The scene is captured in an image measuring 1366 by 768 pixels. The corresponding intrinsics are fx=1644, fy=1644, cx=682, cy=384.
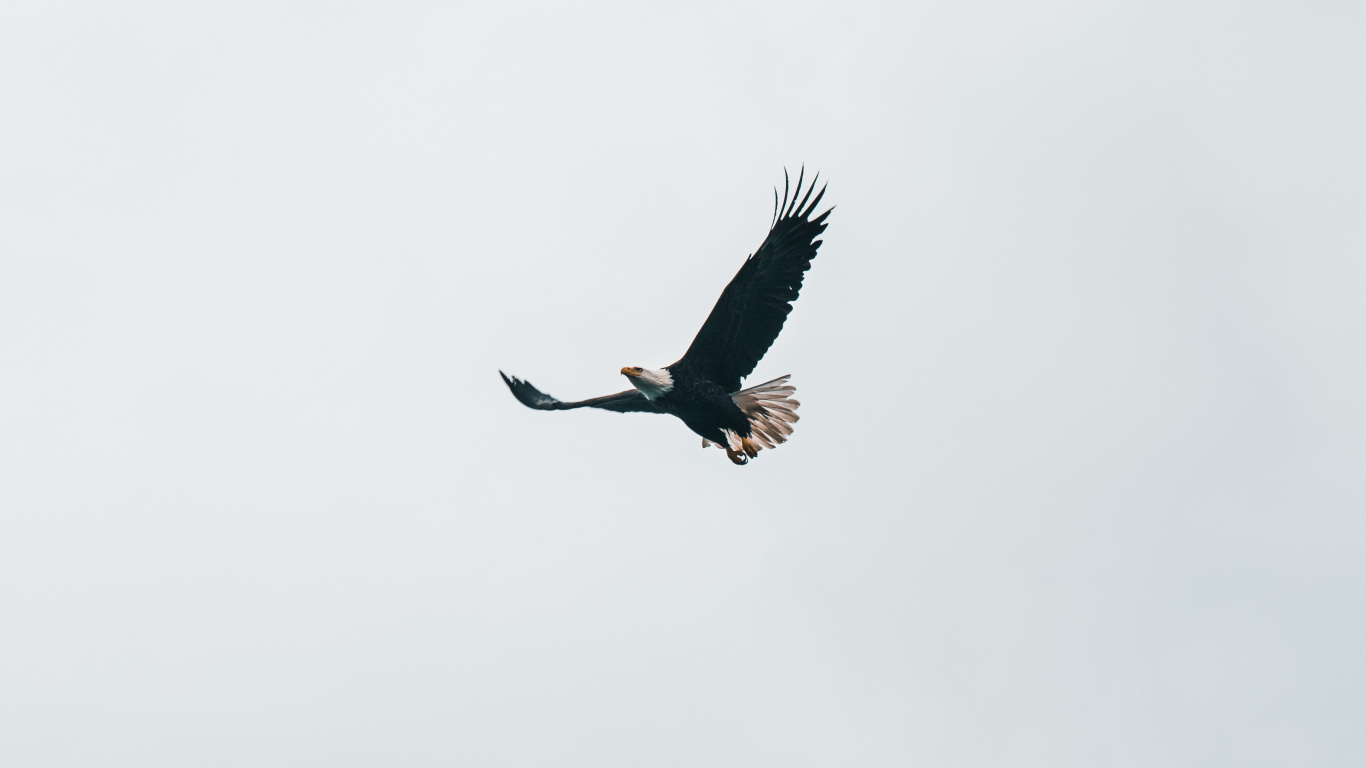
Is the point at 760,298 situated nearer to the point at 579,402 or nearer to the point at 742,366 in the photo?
the point at 742,366

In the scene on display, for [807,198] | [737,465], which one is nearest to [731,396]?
[737,465]

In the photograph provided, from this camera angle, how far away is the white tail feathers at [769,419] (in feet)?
58.2

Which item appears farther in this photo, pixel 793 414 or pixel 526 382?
pixel 526 382

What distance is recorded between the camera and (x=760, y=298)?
653 inches

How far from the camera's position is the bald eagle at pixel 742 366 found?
1641cm

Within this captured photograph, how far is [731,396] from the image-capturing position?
685 inches

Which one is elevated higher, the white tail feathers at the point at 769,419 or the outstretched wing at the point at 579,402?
the outstretched wing at the point at 579,402

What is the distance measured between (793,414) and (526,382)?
11.4 feet

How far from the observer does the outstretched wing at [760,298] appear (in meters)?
16.4

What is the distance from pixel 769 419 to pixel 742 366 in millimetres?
912

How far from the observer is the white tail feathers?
1775cm

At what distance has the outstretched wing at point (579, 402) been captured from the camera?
1780 centimetres

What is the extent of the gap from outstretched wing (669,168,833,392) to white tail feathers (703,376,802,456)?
2.15ft

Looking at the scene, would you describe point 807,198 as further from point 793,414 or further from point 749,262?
point 793,414
